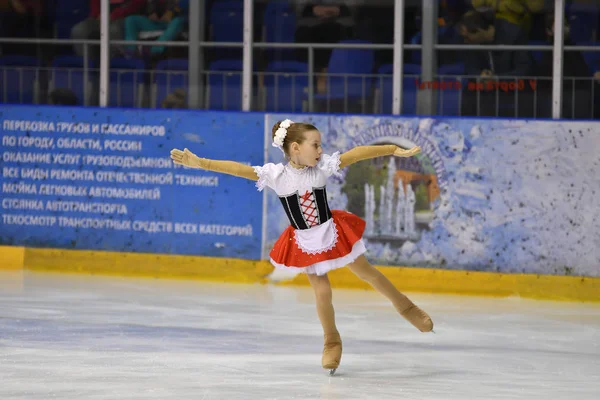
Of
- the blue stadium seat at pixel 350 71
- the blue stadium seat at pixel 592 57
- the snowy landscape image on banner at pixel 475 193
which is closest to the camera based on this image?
the snowy landscape image on banner at pixel 475 193

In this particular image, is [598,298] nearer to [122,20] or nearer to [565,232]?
[565,232]

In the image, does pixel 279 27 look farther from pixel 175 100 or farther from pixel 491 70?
pixel 491 70

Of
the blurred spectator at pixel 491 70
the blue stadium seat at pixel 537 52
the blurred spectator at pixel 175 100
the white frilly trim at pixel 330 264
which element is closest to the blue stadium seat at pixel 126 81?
the blurred spectator at pixel 175 100

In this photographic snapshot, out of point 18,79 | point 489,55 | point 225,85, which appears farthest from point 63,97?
point 489,55

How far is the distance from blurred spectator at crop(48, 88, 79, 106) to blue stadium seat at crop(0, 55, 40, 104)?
0.19 meters

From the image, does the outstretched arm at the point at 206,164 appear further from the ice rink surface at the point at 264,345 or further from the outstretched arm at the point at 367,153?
the ice rink surface at the point at 264,345

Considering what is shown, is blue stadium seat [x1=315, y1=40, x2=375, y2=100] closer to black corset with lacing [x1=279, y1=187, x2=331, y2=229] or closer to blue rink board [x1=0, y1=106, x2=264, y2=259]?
blue rink board [x1=0, y1=106, x2=264, y2=259]

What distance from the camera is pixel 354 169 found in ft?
32.8

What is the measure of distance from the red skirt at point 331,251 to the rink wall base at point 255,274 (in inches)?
125

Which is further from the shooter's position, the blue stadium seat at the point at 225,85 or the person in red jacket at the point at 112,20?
the person in red jacket at the point at 112,20

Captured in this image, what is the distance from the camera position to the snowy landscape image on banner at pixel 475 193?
945 cm

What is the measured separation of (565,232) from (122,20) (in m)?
4.35

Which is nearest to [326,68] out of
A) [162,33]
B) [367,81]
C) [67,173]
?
[367,81]

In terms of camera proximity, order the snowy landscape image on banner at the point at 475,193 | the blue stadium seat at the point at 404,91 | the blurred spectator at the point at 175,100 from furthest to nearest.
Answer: the blurred spectator at the point at 175,100 → the blue stadium seat at the point at 404,91 → the snowy landscape image on banner at the point at 475,193
